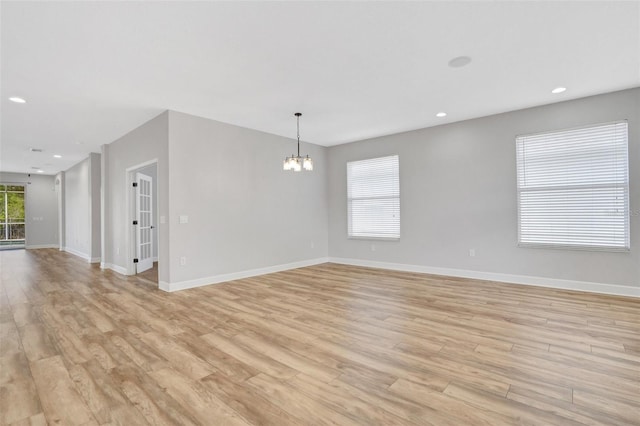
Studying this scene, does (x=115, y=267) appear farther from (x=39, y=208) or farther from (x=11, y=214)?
(x=11, y=214)

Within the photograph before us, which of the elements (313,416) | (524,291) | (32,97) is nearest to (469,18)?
(313,416)

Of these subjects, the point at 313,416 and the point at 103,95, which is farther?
the point at 103,95

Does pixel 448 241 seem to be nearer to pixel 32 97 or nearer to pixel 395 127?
pixel 395 127

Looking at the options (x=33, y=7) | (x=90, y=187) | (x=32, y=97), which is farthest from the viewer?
(x=90, y=187)

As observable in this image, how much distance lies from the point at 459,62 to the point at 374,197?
3606 mm

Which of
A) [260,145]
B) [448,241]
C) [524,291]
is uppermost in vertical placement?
[260,145]

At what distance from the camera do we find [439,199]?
5.60 metres

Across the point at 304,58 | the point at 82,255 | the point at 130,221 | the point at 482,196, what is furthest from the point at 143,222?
the point at 482,196

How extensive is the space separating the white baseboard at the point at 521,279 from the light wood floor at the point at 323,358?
9.7 inches

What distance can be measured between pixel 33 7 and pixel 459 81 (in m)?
4.10

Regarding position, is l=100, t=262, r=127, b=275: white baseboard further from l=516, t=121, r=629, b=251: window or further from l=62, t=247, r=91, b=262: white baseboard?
l=516, t=121, r=629, b=251: window

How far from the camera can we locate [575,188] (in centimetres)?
435

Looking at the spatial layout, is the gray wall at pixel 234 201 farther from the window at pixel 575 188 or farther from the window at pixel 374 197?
the window at pixel 575 188

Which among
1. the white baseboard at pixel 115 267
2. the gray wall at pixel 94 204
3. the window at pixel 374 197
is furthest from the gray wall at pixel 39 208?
the window at pixel 374 197
